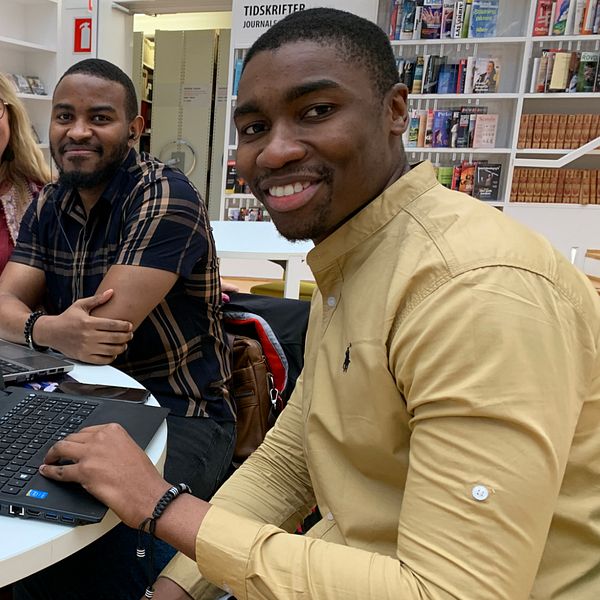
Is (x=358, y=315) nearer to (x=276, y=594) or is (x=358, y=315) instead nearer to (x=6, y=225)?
(x=276, y=594)

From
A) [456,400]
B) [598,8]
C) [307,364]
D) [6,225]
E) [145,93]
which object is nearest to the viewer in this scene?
[456,400]

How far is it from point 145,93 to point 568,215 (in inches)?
189

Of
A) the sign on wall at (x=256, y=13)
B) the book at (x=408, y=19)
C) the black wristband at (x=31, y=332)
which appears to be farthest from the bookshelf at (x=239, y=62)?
the black wristband at (x=31, y=332)

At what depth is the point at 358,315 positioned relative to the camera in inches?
26.4

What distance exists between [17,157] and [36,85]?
11.6 feet

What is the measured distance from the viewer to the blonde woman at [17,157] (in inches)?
78.4

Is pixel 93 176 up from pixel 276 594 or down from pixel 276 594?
up

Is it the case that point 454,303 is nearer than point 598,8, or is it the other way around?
point 454,303

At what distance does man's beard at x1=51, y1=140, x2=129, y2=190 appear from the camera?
1.45 m

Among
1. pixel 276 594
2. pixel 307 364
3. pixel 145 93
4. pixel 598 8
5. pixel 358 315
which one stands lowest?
pixel 276 594

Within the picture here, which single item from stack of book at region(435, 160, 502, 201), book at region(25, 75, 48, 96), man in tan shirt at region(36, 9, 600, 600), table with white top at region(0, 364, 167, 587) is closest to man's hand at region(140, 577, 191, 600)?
man in tan shirt at region(36, 9, 600, 600)

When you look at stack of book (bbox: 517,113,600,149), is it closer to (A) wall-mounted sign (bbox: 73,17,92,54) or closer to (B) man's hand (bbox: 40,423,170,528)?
(A) wall-mounted sign (bbox: 73,17,92,54)

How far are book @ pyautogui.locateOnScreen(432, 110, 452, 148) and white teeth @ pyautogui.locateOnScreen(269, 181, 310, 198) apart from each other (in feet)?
13.5

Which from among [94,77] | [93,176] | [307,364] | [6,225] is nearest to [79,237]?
[93,176]
